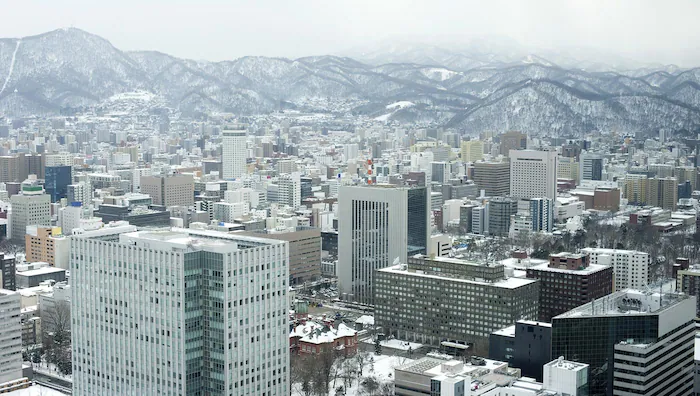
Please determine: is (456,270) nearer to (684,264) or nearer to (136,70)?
(684,264)

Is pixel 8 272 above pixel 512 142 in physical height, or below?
below

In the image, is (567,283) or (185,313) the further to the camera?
(567,283)

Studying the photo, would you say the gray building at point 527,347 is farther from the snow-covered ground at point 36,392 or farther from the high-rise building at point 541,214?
the high-rise building at point 541,214

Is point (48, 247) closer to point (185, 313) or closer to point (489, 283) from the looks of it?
point (489, 283)

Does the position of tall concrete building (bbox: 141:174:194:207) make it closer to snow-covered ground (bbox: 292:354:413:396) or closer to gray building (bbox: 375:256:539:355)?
gray building (bbox: 375:256:539:355)

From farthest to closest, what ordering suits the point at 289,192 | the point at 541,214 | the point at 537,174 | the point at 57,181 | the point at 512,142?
1. the point at 512,142
2. the point at 537,174
3. the point at 57,181
4. the point at 289,192
5. the point at 541,214

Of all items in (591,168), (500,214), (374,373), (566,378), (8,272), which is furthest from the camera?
(591,168)

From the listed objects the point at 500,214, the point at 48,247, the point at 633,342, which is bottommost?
the point at 48,247

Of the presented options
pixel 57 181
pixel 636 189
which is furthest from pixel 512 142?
pixel 57 181

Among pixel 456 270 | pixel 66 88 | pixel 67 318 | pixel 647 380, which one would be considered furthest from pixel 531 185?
pixel 66 88
